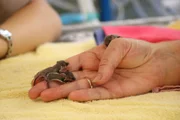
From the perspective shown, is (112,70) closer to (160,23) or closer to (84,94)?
(84,94)

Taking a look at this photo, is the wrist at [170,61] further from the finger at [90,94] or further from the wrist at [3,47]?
the wrist at [3,47]

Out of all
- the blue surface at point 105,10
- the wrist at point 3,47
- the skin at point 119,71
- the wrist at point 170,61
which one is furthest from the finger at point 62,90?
the blue surface at point 105,10

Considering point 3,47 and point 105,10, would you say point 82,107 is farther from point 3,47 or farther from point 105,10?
point 105,10

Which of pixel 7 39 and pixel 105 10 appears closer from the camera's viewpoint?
pixel 7 39

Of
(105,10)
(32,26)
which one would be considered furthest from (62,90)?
(105,10)

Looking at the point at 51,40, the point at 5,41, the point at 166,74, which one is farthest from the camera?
the point at 51,40

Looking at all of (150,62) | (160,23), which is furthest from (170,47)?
(160,23)
